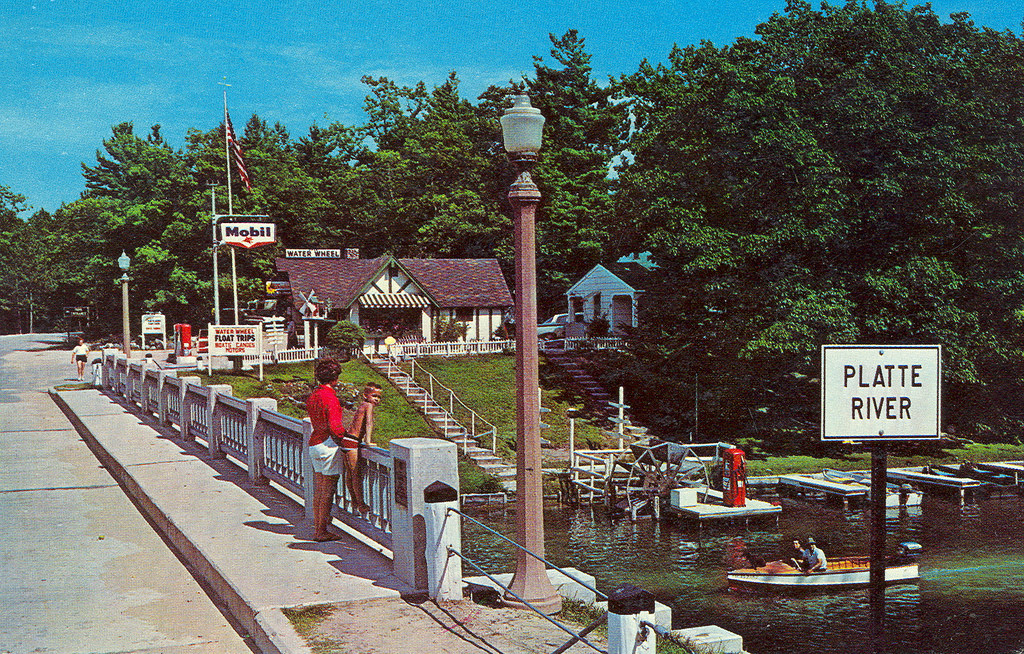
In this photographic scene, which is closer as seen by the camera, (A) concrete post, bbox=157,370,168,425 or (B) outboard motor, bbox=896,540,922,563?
(A) concrete post, bbox=157,370,168,425

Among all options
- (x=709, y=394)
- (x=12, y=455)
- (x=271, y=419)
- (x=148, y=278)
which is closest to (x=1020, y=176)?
(x=709, y=394)

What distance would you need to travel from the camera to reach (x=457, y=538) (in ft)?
28.6

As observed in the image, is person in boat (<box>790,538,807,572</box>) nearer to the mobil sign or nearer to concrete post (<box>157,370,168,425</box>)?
concrete post (<box>157,370,168,425</box>)

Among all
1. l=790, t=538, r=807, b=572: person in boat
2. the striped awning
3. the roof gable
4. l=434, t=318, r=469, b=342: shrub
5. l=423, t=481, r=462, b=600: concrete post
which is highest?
the roof gable

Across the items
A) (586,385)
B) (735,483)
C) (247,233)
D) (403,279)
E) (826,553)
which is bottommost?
(826,553)

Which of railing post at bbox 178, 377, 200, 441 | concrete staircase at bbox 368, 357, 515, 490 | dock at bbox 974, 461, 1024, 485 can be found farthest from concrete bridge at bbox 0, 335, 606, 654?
dock at bbox 974, 461, 1024, 485

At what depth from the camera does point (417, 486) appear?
8.77 m

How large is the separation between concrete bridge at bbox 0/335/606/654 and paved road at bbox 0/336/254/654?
0.06 feet

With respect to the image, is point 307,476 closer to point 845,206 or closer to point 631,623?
point 631,623

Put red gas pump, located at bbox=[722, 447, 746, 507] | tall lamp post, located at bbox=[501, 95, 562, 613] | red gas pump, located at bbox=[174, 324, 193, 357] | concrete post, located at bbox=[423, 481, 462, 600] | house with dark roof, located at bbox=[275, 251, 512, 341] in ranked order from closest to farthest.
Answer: concrete post, located at bbox=[423, 481, 462, 600] < tall lamp post, located at bbox=[501, 95, 562, 613] < red gas pump, located at bbox=[722, 447, 746, 507] < red gas pump, located at bbox=[174, 324, 193, 357] < house with dark roof, located at bbox=[275, 251, 512, 341]

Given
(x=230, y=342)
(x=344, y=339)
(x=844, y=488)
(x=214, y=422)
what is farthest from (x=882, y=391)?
(x=344, y=339)

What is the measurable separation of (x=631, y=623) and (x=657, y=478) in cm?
2657

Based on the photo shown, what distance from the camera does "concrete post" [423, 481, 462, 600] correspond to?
28.1 feet

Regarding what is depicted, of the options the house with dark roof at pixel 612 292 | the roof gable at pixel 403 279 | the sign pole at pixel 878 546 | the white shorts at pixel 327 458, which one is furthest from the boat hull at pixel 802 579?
the roof gable at pixel 403 279
